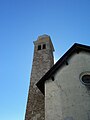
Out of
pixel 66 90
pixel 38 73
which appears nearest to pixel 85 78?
pixel 66 90

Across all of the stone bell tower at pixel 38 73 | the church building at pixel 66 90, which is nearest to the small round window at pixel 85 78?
the church building at pixel 66 90

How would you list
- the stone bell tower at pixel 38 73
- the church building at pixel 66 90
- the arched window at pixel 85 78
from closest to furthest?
1. the church building at pixel 66 90
2. the arched window at pixel 85 78
3. the stone bell tower at pixel 38 73

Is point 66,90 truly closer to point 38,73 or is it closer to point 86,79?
point 86,79

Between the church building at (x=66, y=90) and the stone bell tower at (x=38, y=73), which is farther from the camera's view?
the stone bell tower at (x=38, y=73)

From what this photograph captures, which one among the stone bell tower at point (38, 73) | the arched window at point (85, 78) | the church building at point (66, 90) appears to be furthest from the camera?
the stone bell tower at point (38, 73)

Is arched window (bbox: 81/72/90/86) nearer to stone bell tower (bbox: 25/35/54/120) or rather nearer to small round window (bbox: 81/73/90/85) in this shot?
small round window (bbox: 81/73/90/85)

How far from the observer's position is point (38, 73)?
16266mm

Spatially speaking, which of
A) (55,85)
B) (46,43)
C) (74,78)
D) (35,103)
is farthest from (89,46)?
(46,43)

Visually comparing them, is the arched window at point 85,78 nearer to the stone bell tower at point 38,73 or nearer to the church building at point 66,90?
the church building at point 66,90

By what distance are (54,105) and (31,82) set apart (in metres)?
6.20

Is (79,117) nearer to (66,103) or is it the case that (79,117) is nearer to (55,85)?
(66,103)

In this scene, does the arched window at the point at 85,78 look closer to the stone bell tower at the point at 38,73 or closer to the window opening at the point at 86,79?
the window opening at the point at 86,79

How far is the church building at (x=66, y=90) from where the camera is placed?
30.6 ft

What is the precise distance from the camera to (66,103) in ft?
31.8
